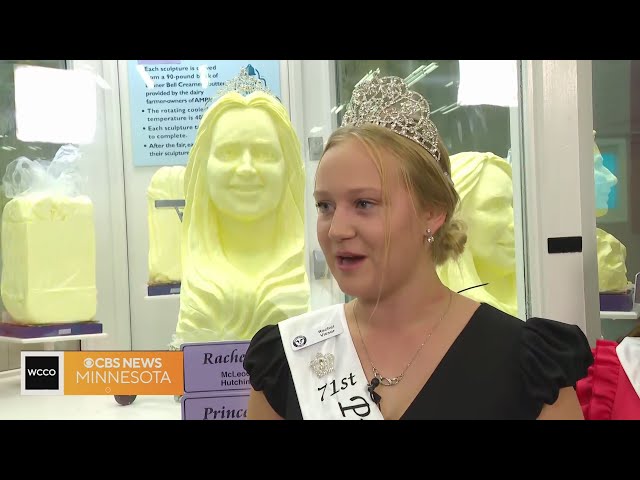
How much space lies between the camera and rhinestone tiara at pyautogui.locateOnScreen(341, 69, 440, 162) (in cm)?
114

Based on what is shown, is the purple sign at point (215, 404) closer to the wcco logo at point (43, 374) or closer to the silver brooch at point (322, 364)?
the wcco logo at point (43, 374)

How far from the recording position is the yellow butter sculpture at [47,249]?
2277 mm

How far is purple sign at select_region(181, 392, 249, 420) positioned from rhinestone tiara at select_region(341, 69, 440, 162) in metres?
0.98

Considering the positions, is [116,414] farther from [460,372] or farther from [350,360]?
[460,372]

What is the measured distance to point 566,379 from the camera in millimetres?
1036

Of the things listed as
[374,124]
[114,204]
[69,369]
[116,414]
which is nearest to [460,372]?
[374,124]

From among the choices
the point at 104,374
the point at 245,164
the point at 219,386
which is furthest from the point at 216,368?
the point at 245,164

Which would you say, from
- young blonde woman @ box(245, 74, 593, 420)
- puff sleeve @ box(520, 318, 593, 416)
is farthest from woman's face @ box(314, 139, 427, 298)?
puff sleeve @ box(520, 318, 593, 416)

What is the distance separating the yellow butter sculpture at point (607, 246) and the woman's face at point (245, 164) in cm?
94

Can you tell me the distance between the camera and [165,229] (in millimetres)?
2346

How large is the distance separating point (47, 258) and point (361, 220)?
1.56 metres

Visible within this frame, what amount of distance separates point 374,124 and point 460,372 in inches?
15.7

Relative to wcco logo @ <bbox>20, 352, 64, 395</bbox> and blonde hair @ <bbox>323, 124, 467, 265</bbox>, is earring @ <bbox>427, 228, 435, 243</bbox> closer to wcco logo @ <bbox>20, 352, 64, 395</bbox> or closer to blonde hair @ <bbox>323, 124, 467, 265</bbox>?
blonde hair @ <bbox>323, 124, 467, 265</bbox>

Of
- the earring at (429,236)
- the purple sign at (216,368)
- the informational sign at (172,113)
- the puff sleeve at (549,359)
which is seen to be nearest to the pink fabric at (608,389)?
the puff sleeve at (549,359)
